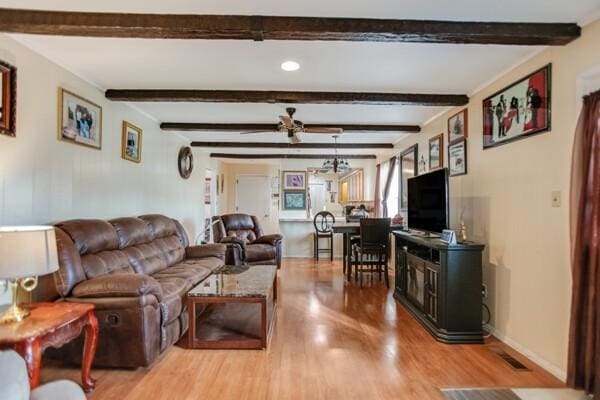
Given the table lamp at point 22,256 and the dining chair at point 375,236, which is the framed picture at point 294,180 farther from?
the table lamp at point 22,256

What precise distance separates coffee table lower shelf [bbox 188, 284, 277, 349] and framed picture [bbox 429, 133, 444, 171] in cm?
267

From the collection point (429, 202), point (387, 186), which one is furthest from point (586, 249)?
point (387, 186)

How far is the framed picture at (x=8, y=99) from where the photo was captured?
252 centimetres

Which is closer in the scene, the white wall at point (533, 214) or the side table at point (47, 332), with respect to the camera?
the side table at point (47, 332)

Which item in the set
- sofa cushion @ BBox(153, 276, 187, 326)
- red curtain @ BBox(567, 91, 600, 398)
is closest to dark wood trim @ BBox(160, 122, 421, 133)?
sofa cushion @ BBox(153, 276, 187, 326)

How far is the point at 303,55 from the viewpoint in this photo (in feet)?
9.48

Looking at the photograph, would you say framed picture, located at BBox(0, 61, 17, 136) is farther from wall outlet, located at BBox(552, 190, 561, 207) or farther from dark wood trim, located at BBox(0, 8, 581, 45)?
wall outlet, located at BBox(552, 190, 561, 207)

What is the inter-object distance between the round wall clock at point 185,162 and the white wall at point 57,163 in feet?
3.56

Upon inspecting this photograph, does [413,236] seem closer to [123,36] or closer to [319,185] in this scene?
[123,36]

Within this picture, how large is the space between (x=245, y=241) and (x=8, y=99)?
4174 millimetres

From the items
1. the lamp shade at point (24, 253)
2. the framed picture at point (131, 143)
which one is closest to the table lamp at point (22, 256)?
the lamp shade at point (24, 253)

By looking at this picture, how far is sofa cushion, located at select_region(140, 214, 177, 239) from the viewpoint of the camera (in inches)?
170

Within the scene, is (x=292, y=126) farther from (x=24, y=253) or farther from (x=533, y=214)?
(x=24, y=253)

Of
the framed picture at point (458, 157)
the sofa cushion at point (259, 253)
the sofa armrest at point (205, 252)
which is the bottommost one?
the sofa cushion at point (259, 253)
